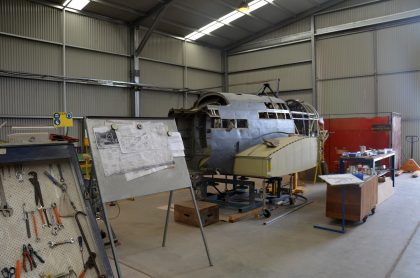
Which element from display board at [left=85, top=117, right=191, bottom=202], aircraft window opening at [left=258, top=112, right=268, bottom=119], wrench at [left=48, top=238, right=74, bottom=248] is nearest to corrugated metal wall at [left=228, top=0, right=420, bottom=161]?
aircraft window opening at [left=258, top=112, right=268, bottom=119]

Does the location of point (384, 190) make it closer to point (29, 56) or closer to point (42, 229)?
point (42, 229)

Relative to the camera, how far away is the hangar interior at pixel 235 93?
4.00 m

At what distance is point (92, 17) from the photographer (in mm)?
10562

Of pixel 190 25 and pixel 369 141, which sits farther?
pixel 190 25

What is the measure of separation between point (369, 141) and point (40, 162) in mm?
9277

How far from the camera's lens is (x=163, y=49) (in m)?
12.9

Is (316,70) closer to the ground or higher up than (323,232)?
higher up

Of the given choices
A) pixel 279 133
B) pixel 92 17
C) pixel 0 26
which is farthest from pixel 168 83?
pixel 279 133

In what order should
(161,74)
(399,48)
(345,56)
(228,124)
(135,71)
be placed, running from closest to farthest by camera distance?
1. (228,124)
2. (399,48)
3. (135,71)
4. (345,56)
5. (161,74)

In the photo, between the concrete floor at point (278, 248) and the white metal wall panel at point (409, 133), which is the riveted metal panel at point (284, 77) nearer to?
the white metal wall panel at point (409, 133)

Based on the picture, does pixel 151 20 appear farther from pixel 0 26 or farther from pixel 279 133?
pixel 279 133

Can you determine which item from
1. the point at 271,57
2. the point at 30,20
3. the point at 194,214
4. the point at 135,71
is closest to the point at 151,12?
the point at 135,71

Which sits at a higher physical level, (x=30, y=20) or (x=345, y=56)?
(x=30, y=20)

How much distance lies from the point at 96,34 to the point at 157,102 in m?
3.24
